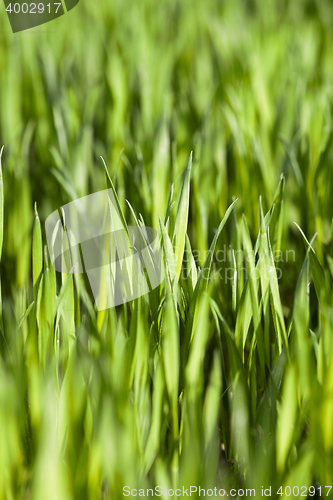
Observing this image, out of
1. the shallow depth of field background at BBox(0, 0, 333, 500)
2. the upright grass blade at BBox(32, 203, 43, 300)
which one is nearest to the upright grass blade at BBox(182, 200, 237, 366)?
the shallow depth of field background at BBox(0, 0, 333, 500)

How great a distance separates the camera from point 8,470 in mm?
306

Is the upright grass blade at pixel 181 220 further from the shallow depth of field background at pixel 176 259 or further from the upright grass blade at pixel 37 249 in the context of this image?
the upright grass blade at pixel 37 249

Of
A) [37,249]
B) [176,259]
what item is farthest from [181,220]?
[37,249]

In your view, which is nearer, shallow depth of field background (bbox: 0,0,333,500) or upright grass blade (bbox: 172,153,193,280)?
shallow depth of field background (bbox: 0,0,333,500)

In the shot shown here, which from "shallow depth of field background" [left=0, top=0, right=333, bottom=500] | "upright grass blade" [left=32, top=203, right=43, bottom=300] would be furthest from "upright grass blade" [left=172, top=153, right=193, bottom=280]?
"upright grass blade" [left=32, top=203, right=43, bottom=300]

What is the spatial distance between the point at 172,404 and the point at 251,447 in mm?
76

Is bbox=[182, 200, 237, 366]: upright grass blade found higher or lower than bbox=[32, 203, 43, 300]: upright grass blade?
lower

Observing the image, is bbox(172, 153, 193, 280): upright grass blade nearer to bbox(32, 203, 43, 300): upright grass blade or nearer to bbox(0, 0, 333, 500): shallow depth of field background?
bbox(0, 0, 333, 500): shallow depth of field background

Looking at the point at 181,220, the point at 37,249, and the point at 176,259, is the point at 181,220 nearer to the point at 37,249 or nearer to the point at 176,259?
the point at 176,259

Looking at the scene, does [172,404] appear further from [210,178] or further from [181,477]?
[210,178]

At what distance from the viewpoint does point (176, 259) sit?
0.45m

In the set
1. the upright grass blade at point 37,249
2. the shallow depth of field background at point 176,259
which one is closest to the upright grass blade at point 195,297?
the shallow depth of field background at point 176,259

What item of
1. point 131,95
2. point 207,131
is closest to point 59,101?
point 131,95

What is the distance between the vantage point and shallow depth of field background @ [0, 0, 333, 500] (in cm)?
32
